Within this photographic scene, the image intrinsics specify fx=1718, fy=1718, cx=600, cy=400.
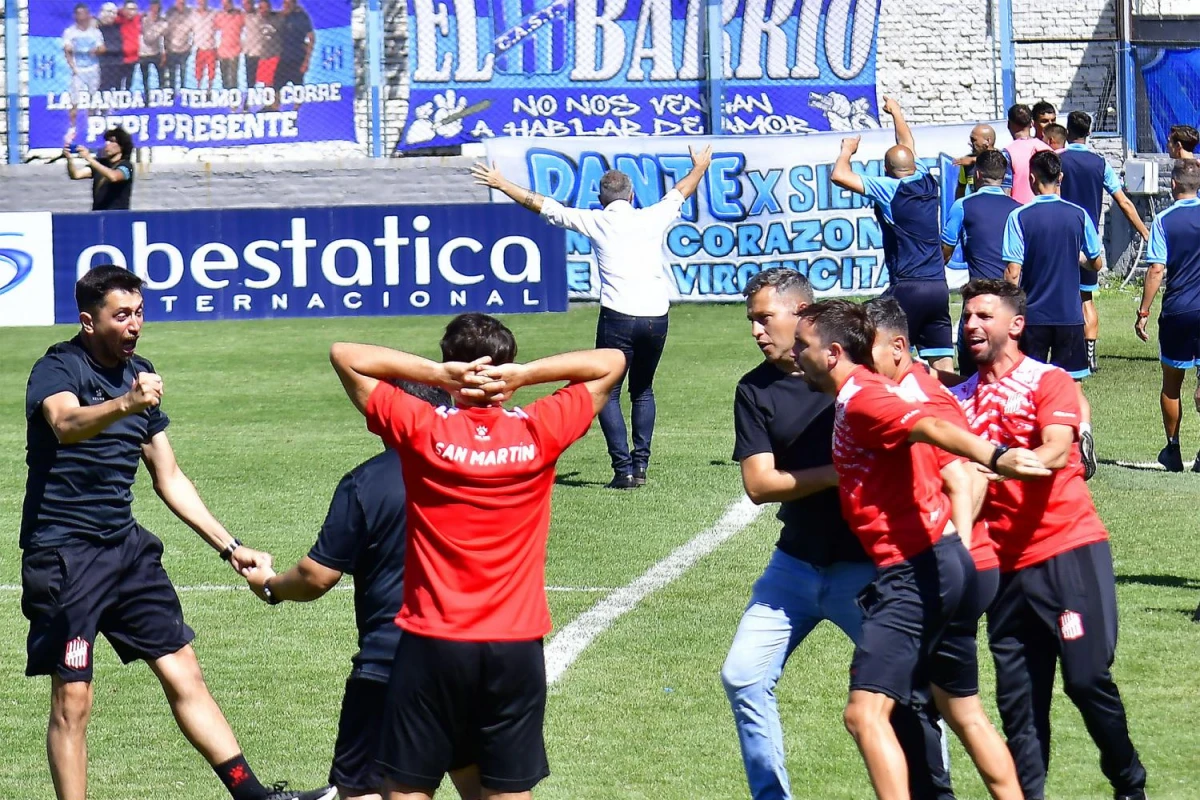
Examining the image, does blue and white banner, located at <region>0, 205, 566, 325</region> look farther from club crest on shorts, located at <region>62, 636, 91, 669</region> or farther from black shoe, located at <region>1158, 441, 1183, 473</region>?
club crest on shorts, located at <region>62, 636, 91, 669</region>

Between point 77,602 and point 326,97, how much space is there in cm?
2185

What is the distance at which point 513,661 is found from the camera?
15.6 ft

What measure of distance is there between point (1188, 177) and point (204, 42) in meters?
18.6

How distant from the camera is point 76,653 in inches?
239

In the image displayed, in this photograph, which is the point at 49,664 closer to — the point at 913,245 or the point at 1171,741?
the point at 1171,741

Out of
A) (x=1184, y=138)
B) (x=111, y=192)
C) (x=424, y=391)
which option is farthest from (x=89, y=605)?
(x=111, y=192)

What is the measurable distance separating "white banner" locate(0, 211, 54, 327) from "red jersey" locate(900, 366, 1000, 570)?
16.2 m

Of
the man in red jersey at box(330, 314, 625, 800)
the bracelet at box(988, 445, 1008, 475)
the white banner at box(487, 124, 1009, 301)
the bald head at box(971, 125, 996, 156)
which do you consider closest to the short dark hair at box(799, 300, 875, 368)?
the bracelet at box(988, 445, 1008, 475)

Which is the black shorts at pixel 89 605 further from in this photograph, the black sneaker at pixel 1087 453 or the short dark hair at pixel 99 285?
the black sneaker at pixel 1087 453

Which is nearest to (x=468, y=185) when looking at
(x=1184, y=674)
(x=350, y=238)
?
(x=350, y=238)

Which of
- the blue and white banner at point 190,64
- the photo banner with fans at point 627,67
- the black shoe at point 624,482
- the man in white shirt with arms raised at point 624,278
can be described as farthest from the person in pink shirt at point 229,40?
the black shoe at point 624,482

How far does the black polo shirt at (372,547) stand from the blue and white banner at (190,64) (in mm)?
22668

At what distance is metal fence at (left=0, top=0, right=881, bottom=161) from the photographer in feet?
88.8

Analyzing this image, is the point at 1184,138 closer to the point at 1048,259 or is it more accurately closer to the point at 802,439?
the point at 1048,259
